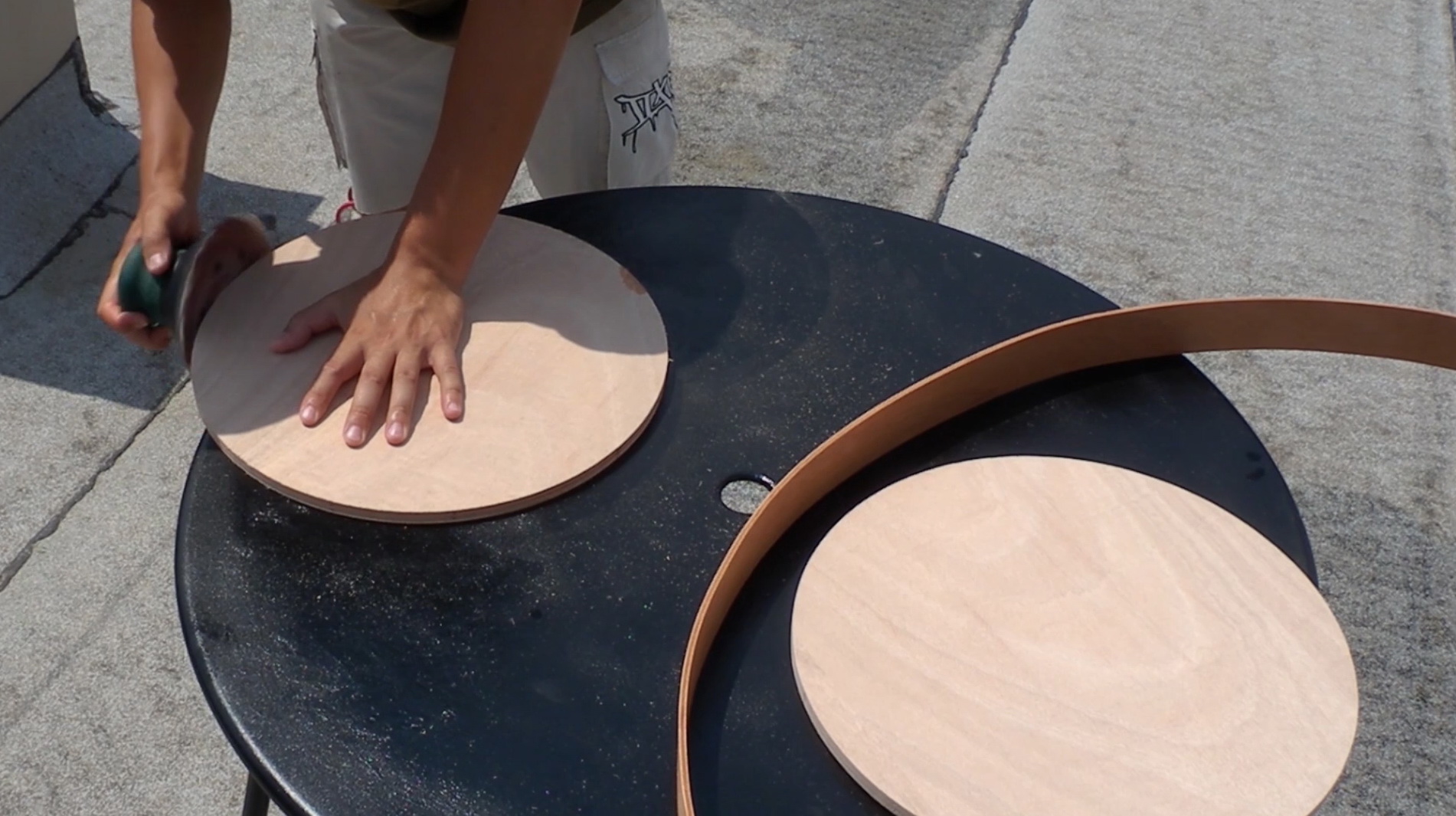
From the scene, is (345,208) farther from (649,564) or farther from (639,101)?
(649,564)

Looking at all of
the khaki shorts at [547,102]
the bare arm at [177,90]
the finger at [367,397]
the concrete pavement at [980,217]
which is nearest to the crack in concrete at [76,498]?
the concrete pavement at [980,217]

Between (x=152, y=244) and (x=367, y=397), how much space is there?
0.93ft

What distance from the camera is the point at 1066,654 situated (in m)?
0.78

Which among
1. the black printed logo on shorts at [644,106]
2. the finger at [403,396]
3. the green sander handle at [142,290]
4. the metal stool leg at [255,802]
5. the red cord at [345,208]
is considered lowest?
the red cord at [345,208]

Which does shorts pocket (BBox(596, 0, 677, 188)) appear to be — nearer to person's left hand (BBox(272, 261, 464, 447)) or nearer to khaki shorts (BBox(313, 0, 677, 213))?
khaki shorts (BBox(313, 0, 677, 213))

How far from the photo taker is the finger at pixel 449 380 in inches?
37.7

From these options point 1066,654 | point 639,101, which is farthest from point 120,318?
point 1066,654

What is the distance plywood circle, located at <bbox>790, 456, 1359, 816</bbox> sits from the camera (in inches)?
28.0

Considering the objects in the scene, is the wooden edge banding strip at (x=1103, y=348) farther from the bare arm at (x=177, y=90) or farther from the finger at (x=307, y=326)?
the bare arm at (x=177, y=90)

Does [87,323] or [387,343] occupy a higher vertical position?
[387,343]

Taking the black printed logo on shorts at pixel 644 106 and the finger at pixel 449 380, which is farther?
the black printed logo on shorts at pixel 644 106

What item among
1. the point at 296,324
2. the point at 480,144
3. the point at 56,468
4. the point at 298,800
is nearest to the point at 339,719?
the point at 298,800

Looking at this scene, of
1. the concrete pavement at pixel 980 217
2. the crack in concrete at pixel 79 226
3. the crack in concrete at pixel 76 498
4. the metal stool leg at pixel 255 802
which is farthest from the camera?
the crack in concrete at pixel 79 226

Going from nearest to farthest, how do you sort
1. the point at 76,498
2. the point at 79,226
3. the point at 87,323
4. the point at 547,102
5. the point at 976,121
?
the point at 547,102, the point at 76,498, the point at 87,323, the point at 79,226, the point at 976,121
